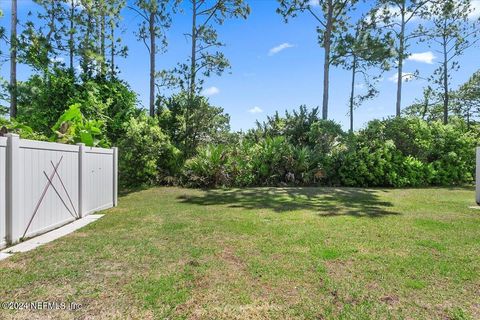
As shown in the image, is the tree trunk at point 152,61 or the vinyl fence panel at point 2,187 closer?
the vinyl fence panel at point 2,187

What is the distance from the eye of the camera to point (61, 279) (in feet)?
10.7

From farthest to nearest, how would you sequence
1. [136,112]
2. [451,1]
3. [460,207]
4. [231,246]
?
[451,1], [136,112], [460,207], [231,246]

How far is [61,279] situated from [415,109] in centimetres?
3367

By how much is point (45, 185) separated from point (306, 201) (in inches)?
248

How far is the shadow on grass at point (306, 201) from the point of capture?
7.32m

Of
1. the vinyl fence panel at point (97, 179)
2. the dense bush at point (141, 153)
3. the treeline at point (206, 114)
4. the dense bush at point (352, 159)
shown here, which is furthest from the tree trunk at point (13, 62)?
the vinyl fence panel at point (97, 179)

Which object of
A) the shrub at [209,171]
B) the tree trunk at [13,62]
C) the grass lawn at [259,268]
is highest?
the tree trunk at [13,62]

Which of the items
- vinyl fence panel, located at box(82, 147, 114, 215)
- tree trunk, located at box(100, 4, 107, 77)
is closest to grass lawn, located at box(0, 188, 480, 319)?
vinyl fence panel, located at box(82, 147, 114, 215)

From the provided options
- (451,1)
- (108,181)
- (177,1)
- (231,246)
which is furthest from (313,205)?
(451,1)

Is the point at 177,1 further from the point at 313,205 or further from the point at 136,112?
the point at 313,205

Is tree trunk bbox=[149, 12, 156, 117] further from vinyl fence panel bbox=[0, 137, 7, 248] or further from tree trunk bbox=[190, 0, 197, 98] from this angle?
vinyl fence panel bbox=[0, 137, 7, 248]

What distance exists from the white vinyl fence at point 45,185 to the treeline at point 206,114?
4.32 meters

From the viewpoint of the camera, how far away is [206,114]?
14.2m

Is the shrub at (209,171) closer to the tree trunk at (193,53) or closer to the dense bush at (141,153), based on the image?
the dense bush at (141,153)
